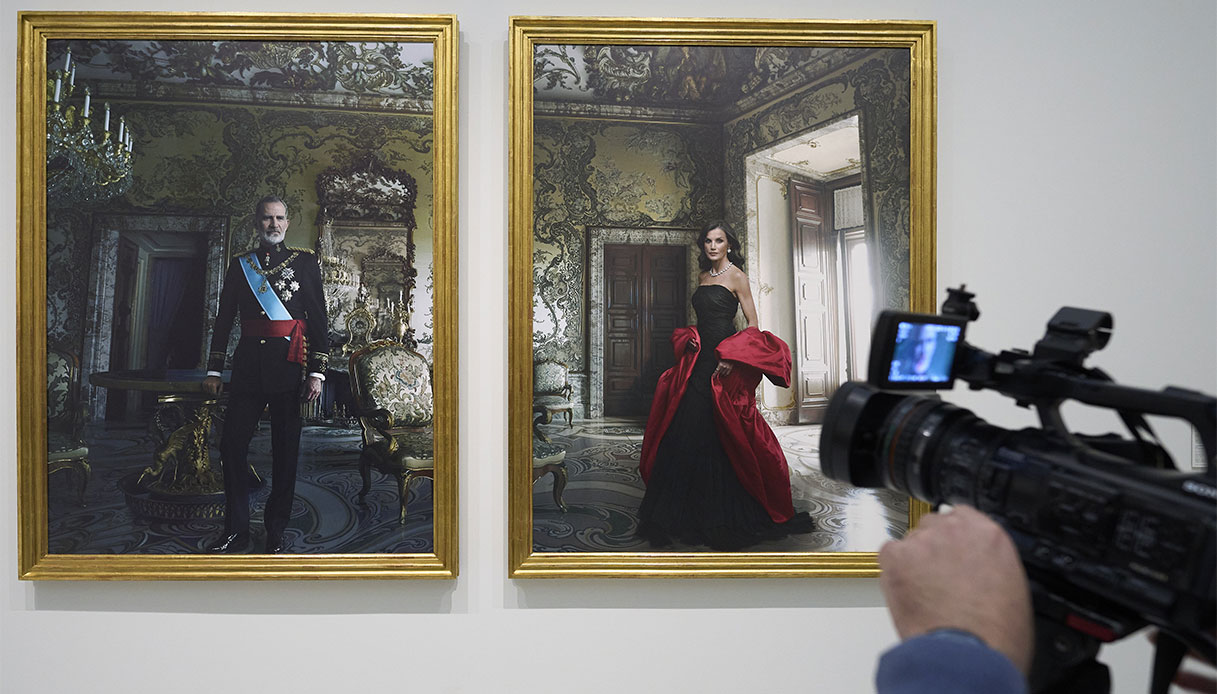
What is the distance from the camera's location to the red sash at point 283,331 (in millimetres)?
1652

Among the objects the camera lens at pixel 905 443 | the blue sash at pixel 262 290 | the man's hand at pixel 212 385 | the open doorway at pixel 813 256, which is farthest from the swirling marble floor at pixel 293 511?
the camera lens at pixel 905 443

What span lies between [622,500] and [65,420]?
131cm

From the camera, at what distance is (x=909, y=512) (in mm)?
1702

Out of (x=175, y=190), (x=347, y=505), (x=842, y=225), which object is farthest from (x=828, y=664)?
(x=175, y=190)

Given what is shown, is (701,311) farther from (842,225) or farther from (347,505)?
(347,505)

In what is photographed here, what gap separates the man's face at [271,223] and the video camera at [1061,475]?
133 centimetres

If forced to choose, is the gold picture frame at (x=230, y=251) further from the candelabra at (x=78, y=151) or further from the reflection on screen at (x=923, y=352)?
the reflection on screen at (x=923, y=352)

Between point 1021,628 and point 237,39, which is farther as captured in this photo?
point 237,39

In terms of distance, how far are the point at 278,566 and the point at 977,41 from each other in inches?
82.1

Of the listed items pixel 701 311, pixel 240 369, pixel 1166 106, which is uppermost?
pixel 1166 106

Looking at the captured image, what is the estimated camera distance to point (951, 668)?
0.65 meters

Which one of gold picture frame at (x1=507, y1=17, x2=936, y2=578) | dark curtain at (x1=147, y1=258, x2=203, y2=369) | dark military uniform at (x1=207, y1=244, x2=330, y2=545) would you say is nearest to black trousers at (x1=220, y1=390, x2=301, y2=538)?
dark military uniform at (x1=207, y1=244, x2=330, y2=545)

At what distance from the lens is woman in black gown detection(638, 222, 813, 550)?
168 cm

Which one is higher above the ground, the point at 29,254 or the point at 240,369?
the point at 29,254
